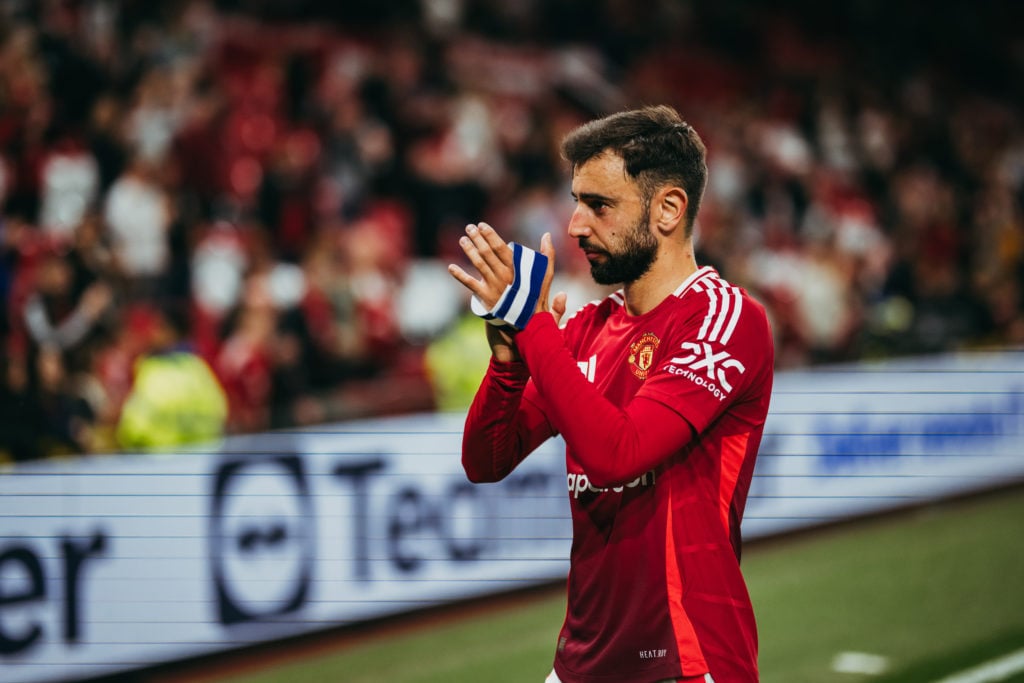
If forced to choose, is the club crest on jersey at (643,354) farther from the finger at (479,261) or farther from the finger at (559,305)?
the finger at (479,261)

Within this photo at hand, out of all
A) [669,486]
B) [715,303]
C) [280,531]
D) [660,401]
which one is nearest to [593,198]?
[715,303]

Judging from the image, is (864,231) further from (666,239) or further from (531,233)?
(666,239)

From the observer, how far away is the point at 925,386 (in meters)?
10.5

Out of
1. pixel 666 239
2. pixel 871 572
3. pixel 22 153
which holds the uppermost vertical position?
pixel 22 153

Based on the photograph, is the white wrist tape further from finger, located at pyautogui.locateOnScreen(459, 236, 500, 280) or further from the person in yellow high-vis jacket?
the person in yellow high-vis jacket

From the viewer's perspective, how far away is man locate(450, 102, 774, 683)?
306 centimetres

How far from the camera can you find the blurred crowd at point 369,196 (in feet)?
27.3

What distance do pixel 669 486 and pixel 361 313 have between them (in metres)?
7.28

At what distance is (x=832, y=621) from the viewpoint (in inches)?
306

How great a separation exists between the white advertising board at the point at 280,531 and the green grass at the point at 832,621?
0.24 m

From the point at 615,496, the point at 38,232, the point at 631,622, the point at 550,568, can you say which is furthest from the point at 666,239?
the point at 38,232

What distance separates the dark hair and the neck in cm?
11

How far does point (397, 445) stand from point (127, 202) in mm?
3480

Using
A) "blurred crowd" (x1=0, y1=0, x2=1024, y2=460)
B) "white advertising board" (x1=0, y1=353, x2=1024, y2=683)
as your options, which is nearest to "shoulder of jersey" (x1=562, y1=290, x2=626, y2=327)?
"white advertising board" (x1=0, y1=353, x2=1024, y2=683)
